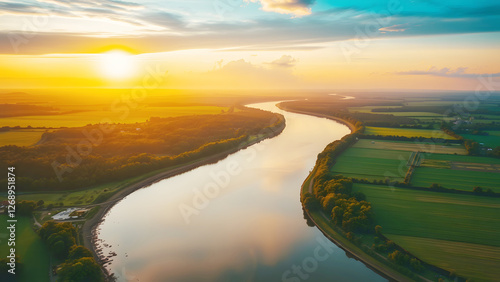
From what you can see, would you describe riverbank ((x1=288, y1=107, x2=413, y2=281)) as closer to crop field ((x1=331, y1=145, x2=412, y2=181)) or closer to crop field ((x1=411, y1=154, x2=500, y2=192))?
crop field ((x1=331, y1=145, x2=412, y2=181))

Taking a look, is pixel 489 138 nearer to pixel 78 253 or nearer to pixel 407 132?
pixel 407 132

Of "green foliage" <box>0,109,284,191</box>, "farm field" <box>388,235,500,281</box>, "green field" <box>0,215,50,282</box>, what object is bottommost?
"green field" <box>0,215,50,282</box>

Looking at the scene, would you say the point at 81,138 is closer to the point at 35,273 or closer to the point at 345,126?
the point at 35,273

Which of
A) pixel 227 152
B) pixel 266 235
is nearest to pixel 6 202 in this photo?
pixel 266 235

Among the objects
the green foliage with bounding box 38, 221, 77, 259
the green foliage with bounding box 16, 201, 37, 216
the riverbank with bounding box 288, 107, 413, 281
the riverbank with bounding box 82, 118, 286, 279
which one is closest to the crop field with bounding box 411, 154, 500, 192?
the riverbank with bounding box 288, 107, 413, 281

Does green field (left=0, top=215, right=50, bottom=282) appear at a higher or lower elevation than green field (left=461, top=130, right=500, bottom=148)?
lower

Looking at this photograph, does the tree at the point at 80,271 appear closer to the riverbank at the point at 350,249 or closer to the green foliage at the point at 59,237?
the green foliage at the point at 59,237
